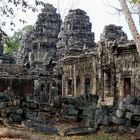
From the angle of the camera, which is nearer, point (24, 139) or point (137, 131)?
point (24, 139)

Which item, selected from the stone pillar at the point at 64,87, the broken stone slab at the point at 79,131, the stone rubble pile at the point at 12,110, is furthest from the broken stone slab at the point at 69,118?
the stone pillar at the point at 64,87

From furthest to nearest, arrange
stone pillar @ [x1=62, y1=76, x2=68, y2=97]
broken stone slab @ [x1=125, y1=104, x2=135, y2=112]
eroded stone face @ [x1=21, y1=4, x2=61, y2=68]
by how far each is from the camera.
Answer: eroded stone face @ [x1=21, y1=4, x2=61, y2=68]
stone pillar @ [x1=62, y1=76, x2=68, y2=97]
broken stone slab @ [x1=125, y1=104, x2=135, y2=112]

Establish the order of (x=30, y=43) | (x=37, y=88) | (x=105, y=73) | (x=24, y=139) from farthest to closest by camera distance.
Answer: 1. (x=30, y=43)
2. (x=37, y=88)
3. (x=105, y=73)
4. (x=24, y=139)

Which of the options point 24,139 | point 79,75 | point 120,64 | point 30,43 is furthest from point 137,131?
point 30,43

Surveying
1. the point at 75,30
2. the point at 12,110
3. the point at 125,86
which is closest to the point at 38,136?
the point at 12,110

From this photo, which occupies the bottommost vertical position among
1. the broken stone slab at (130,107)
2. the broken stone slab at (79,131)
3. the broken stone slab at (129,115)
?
the broken stone slab at (79,131)

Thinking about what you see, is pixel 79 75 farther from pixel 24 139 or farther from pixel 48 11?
pixel 24 139

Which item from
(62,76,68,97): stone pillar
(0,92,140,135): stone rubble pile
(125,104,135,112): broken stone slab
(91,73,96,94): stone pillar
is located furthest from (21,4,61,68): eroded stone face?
(125,104,135,112): broken stone slab

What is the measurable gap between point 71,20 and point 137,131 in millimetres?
24074

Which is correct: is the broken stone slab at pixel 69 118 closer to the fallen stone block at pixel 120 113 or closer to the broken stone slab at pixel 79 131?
the broken stone slab at pixel 79 131

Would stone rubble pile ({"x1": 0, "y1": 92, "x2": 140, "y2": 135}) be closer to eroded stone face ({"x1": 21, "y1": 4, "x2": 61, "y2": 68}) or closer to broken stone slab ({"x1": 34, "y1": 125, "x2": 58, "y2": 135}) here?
broken stone slab ({"x1": 34, "y1": 125, "x2": 58, "y2": 135})

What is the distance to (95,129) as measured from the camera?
13.7 m

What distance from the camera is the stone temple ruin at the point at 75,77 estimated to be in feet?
51.0

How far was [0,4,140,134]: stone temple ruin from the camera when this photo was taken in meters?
15.5
